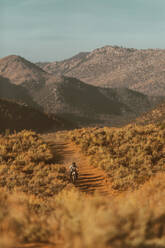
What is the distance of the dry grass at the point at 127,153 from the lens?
1283 cm

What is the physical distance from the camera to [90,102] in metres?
104

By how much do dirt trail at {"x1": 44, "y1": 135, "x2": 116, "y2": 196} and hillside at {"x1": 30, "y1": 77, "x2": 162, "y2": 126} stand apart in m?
55.6

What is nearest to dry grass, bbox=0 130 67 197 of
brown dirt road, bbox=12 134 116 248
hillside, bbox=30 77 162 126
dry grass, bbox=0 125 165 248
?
brown dirt road, bbox=12 134 116 248

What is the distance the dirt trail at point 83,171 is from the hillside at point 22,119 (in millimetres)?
21408

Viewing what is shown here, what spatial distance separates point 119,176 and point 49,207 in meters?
5.76

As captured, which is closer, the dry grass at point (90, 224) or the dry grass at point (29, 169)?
the dry grass at point (90, 224)

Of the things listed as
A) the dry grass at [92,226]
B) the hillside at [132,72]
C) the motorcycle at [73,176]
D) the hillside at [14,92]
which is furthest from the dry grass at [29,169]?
the hillside at [132,72]

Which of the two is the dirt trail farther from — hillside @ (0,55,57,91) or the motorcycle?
hillside @ (0,55,57,91)

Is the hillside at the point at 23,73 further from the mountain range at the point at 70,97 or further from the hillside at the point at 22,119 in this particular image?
the hillside at the point at 22,119

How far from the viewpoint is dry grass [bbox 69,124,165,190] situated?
505 inches

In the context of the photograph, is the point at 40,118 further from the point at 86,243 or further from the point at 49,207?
the point at 86,243

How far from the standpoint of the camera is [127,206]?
4965mm

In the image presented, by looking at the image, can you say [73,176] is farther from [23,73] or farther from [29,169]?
[23,73]

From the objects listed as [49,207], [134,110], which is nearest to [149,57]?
→ [134,110]
